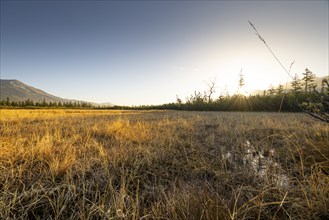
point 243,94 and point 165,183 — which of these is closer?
point 165,183

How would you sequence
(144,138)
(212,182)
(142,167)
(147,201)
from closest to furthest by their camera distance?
1. (147,201)
2. (212,182)
3. (142,167)
4. (144,138)

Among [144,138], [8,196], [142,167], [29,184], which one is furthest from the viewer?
[144,138]

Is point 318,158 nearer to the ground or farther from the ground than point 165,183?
farther from the ground

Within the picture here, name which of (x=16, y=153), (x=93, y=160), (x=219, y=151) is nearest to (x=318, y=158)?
(x=219, y=151)

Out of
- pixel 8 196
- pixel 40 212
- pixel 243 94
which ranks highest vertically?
pixel 243 94

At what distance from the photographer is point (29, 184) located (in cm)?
162

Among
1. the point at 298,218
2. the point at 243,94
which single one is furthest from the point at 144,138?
Answer: the point at 243,94

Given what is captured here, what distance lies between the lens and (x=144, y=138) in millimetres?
3586

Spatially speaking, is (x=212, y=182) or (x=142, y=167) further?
(x=142, y=167)

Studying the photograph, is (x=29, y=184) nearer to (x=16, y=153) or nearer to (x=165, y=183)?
(x=16, y=153)

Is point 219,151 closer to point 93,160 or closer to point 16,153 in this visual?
point 93,160

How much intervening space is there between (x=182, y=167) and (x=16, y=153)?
2.27 metres

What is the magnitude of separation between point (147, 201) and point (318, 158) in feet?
8.07

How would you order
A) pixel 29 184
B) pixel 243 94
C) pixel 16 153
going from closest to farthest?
pixel 29 184 → pixel 16 153 → pixel 243 94
